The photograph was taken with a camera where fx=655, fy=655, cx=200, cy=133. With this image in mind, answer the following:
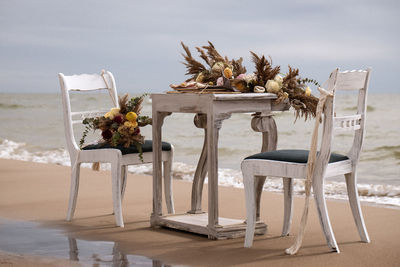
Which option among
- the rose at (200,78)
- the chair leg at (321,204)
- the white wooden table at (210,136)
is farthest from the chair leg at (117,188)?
the chair leg at (321,204)

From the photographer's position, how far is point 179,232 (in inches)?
164

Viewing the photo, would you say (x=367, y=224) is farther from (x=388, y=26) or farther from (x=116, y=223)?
(x=388, y=26)

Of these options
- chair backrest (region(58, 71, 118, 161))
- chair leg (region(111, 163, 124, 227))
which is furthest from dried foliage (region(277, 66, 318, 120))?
chair backrest (region(58, 71, 118, 161))

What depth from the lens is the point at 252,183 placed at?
3.61m

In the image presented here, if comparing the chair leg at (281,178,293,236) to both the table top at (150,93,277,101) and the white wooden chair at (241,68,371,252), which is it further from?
the table top at (150,93,277,101)

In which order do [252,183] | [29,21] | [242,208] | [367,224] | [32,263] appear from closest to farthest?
[32,263] → [252,183] → [367,224] → [242,208] → [29,21]

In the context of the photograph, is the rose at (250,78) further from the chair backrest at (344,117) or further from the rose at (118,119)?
the rose at (118,119)

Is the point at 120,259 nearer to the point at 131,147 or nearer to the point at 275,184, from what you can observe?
the point at 131,147

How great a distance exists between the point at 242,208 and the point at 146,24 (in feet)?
65.0

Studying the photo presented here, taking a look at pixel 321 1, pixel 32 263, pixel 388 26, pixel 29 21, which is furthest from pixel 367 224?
pixel 29 21

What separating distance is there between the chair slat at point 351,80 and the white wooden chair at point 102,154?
1.41 m

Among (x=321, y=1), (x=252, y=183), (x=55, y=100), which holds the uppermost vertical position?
(x=321, y=1)

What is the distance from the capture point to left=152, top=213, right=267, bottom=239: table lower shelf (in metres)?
3.90

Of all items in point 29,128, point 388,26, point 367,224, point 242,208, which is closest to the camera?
point 367,224
